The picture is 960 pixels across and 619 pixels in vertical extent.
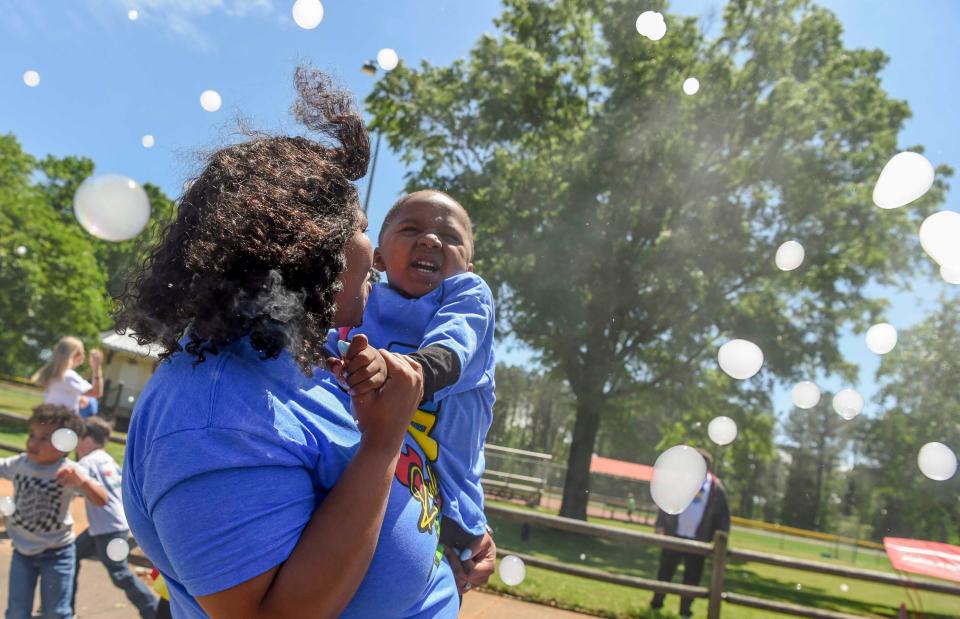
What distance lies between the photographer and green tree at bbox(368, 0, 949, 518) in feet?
49.6

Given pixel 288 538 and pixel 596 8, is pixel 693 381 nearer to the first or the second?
pixel 596 8

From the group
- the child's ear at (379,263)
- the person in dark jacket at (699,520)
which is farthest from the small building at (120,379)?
the child's ear at (379,263)

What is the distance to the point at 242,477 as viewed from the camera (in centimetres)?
79

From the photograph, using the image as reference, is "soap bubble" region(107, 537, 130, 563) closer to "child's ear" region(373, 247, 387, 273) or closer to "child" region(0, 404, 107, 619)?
"child" region(0, 404, 107, 619)

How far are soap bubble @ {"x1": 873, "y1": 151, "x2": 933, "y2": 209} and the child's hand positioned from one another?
9.18 metres

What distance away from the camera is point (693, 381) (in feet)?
56.2

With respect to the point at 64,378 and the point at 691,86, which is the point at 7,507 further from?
the point at 691,86

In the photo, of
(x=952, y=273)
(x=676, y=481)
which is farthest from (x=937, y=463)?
(x=676, y=481)

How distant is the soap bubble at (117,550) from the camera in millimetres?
4285

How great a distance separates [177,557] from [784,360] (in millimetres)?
17345

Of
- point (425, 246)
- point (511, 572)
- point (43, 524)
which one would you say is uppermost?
point (425, 246)

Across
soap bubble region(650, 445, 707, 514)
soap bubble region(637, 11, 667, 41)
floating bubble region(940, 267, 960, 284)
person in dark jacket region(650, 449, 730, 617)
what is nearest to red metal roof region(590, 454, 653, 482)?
soap bubble region(637, 11, 667, 41)

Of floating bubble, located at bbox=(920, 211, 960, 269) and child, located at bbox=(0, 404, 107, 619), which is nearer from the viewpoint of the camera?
child, located at bbox=(0, 404, 107, 619)

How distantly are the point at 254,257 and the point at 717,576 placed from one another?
6.64 metres
